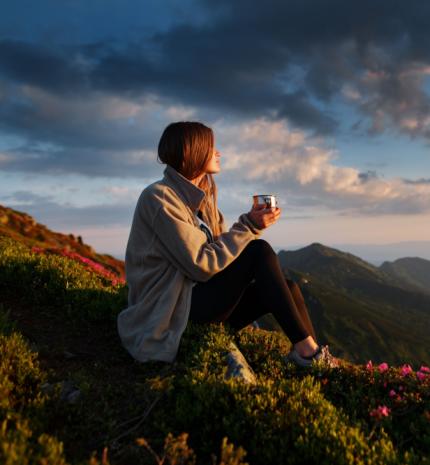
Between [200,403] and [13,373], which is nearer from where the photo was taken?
[200,403]

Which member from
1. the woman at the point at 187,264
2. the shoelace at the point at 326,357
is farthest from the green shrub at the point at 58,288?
the shoelace at the point at 326,357

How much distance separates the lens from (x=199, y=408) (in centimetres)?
504

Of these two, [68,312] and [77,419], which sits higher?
[68,312]

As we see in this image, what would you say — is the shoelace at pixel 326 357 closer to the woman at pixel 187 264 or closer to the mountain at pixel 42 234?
the woman at pixel 187 264

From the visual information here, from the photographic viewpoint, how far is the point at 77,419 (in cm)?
507

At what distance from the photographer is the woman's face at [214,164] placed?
6.88m

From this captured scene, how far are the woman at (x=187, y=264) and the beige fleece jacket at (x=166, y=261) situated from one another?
0.05 feet

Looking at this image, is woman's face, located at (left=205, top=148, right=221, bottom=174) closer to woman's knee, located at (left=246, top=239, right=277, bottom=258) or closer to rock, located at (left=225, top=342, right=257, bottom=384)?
woman's knee, located at (left=246, top=239, right=277, bottom=258)

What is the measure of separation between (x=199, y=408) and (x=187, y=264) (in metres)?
1.92

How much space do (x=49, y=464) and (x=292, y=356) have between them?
3.95 metres

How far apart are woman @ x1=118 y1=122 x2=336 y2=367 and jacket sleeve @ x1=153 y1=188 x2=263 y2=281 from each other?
0.05 feet

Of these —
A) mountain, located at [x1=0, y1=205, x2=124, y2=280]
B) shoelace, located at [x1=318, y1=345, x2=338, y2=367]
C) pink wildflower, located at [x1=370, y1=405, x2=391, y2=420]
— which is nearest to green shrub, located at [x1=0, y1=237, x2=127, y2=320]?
shoelace, located at [x1=318, y1=345, x2=338, y2=367]

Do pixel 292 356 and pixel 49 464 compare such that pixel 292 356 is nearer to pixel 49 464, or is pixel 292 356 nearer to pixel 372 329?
pixel 49 464

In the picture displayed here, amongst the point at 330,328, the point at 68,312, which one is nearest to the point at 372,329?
the point at 330,328
